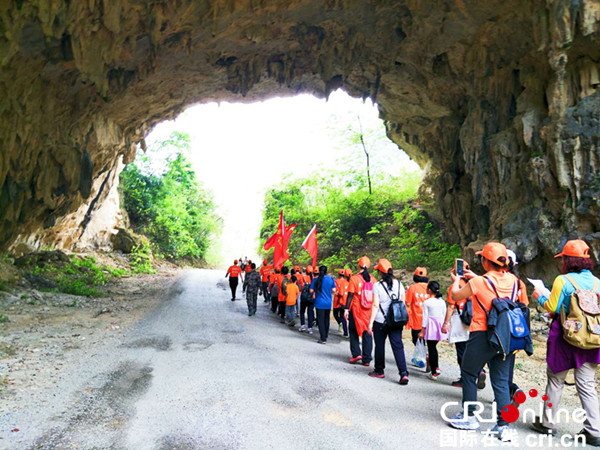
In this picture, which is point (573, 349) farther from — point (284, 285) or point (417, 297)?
point (284, 285)

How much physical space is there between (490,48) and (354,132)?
52.5 ft

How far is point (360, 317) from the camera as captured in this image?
7.22m

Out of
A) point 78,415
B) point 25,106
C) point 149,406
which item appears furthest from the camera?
point 25,106

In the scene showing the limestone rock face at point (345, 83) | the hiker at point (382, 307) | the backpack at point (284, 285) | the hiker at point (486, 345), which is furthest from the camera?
the backpack at point (284, 285)

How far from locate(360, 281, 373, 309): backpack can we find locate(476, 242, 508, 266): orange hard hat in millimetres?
2795

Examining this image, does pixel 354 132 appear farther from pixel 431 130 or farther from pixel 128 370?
pixel 128 370

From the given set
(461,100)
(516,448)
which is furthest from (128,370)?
(461,100)

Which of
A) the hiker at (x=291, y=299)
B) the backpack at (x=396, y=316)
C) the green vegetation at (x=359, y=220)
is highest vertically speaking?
the green vegetation at (x=359, y=220)

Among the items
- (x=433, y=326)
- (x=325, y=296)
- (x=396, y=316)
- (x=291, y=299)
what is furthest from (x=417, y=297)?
(x=291, y=299)

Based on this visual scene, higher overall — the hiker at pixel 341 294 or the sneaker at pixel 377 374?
the hiker at pixel 341 294

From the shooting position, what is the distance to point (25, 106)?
517 inches

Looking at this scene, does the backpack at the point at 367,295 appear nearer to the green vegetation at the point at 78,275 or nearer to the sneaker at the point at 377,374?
the sneaker at the point at 377,374

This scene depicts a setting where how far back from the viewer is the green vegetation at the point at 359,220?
22.6 metres

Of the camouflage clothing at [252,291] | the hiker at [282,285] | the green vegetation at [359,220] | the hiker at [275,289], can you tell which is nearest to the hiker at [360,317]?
the hiker at [282,285]
